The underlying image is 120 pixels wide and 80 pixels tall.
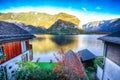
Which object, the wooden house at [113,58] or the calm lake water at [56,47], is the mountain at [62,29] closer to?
the calm lake water at [56,47]

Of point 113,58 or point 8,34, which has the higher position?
point 8,34

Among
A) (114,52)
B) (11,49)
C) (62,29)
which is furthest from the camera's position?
(62,29)

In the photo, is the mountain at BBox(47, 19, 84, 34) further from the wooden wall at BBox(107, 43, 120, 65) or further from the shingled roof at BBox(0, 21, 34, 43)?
the wooden wall at BBox(107, 43, 120, 65)

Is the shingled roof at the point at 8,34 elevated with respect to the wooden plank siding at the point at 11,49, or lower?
elevated

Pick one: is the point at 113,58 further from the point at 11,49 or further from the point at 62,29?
the point at 62,29

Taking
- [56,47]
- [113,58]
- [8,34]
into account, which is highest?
[8,34]

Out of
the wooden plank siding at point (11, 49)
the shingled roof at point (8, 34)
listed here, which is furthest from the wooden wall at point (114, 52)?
the wooden plank siding at point (11, 49)

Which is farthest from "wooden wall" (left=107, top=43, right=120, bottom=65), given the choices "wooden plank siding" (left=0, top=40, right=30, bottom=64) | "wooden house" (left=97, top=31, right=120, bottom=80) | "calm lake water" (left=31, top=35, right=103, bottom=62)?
"calm lake water" (left=31, top=35, right=103, bottom=62)

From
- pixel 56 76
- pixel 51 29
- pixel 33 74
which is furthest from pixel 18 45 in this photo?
pixel 51 29

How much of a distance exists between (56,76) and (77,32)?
165885 mm

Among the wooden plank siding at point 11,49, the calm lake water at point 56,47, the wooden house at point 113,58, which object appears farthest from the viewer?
the calm lake water at point 56,47

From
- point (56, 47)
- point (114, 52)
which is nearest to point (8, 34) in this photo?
point (114, 52)

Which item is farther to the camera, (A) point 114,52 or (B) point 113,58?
(B) point 113,58

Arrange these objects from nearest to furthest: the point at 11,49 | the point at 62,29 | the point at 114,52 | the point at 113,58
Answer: the point at 114,52
the point at 113,58
the point at 11,49
the point at 62,29
